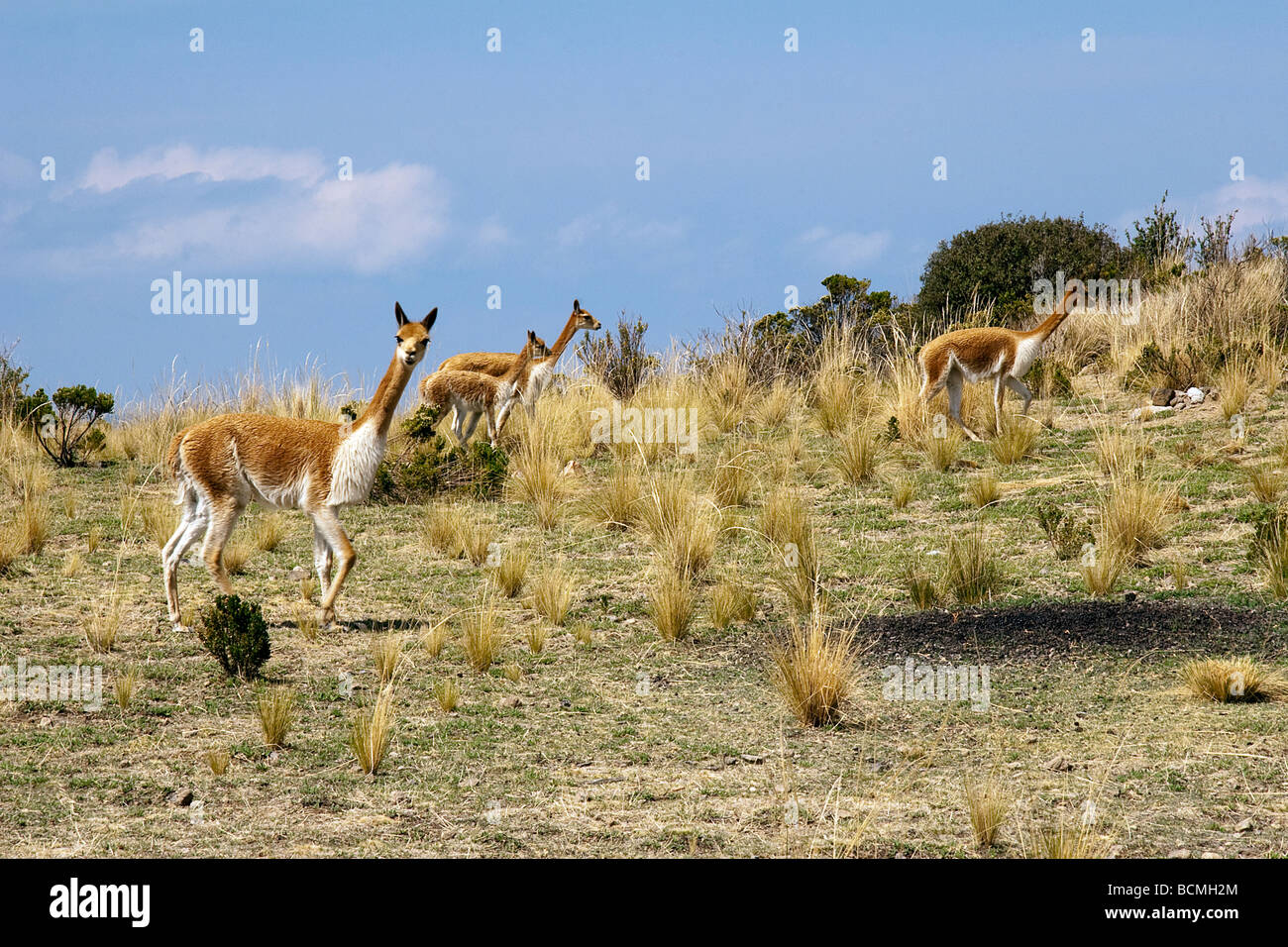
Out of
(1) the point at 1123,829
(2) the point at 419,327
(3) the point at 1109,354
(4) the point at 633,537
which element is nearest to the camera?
(1) the point at 1123,829

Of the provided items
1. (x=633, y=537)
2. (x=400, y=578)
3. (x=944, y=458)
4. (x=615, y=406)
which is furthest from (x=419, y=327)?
(x=615, y=406)

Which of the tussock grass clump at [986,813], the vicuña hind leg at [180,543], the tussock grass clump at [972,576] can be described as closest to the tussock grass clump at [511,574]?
the vicuña hind leg at [180,543]

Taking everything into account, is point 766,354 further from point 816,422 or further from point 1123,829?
point 1123,829

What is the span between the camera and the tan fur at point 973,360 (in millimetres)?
15055

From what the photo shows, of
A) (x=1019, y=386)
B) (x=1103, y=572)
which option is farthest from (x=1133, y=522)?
(x=1019, y=386)

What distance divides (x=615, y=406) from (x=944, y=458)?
5.02 meters

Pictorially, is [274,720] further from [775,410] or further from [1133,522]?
[775,410]

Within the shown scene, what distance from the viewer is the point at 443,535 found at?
11000 mm

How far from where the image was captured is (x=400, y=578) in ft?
33.4

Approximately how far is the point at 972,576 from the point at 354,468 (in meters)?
4.14

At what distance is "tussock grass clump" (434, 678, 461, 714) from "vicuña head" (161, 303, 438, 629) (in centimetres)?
153

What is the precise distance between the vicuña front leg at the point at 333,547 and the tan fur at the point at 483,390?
7.48m

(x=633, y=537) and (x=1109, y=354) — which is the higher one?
(x=1109, y=354)

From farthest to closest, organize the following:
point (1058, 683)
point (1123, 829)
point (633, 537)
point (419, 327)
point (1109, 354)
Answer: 1. point (1109, 354)
2. point (633, 537)
3. point (419, 327)
4. point (1058, 683)
5. point (1123, 829)
